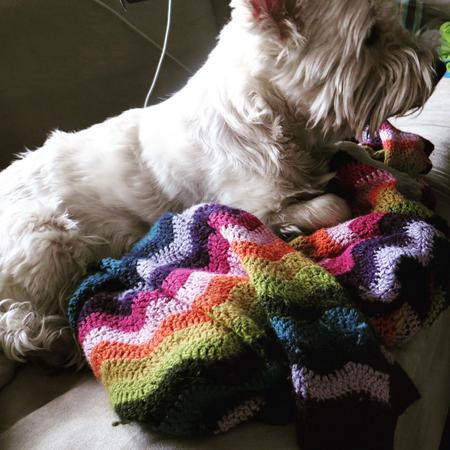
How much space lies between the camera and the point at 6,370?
1013 millimetres

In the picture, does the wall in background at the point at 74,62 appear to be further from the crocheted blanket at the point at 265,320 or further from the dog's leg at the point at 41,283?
the crocheted blanket at the point at 265,320

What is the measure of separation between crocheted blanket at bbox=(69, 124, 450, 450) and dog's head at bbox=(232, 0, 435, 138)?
0.21 m

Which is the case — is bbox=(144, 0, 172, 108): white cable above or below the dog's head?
below

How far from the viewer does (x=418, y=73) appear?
1087mm

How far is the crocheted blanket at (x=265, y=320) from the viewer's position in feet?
2.41

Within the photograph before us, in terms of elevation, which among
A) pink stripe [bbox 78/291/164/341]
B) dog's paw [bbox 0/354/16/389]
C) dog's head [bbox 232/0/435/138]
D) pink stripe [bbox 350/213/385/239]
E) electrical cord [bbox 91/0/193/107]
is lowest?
dog's paw [bbox 0/354/16/389]

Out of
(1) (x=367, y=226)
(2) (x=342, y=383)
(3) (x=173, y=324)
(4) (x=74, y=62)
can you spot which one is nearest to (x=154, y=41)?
(4) (x=74, y=62)

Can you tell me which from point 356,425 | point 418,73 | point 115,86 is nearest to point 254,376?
point 356,425

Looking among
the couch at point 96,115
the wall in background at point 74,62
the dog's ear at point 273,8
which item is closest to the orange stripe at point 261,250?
the couch at point 96,115

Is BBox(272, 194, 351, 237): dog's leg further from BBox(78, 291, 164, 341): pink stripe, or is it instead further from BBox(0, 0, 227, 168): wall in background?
BBox(0, 0, 227, 168): wall in background

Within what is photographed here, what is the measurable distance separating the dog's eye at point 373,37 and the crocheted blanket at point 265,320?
0.31 metres

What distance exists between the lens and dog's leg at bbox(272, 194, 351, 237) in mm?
Result: 1090

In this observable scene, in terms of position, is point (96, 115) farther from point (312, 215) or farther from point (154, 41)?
point (312, 215)

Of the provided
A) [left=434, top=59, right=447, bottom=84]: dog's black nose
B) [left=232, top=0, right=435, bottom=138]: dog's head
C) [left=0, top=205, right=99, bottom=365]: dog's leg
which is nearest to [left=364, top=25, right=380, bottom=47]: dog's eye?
[left=232, top=0, right=435, bottom=138]: dog's head
